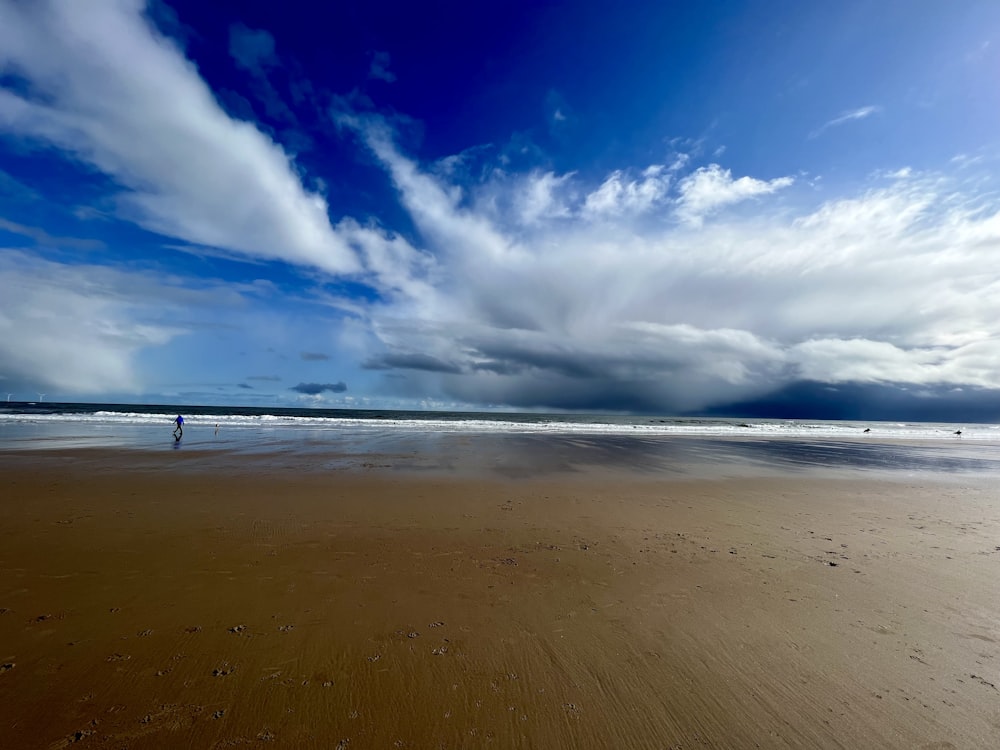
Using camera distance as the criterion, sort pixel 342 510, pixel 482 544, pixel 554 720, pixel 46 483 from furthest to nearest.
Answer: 1. pixel 46 483
2. pixel 342 510
3. pixel 482 544
4. pixel 554 720

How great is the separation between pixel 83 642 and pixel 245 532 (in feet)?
13.2

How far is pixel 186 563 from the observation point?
6.89 metres

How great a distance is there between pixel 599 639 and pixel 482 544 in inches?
142

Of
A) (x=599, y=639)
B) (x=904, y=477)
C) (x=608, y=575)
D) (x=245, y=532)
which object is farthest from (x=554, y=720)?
(x=904, y=477)

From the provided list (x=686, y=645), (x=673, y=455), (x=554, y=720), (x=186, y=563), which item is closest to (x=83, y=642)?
(x=186, y=563)

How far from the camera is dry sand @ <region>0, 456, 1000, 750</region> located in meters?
3.61

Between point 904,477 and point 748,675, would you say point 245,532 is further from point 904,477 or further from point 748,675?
point 904,477

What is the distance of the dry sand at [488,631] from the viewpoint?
361cm

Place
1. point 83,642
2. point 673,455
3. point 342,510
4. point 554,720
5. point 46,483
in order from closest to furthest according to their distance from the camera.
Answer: point 554,720 → point 83,642 → point 342,510 → point 46,483 → point 673,455

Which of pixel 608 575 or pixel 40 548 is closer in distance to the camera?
pixel 608 575

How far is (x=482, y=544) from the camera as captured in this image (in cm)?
821

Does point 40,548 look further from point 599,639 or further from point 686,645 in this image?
point 686,645

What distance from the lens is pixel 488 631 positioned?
5.05 m

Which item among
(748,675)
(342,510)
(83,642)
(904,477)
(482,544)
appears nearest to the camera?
(748,675)
